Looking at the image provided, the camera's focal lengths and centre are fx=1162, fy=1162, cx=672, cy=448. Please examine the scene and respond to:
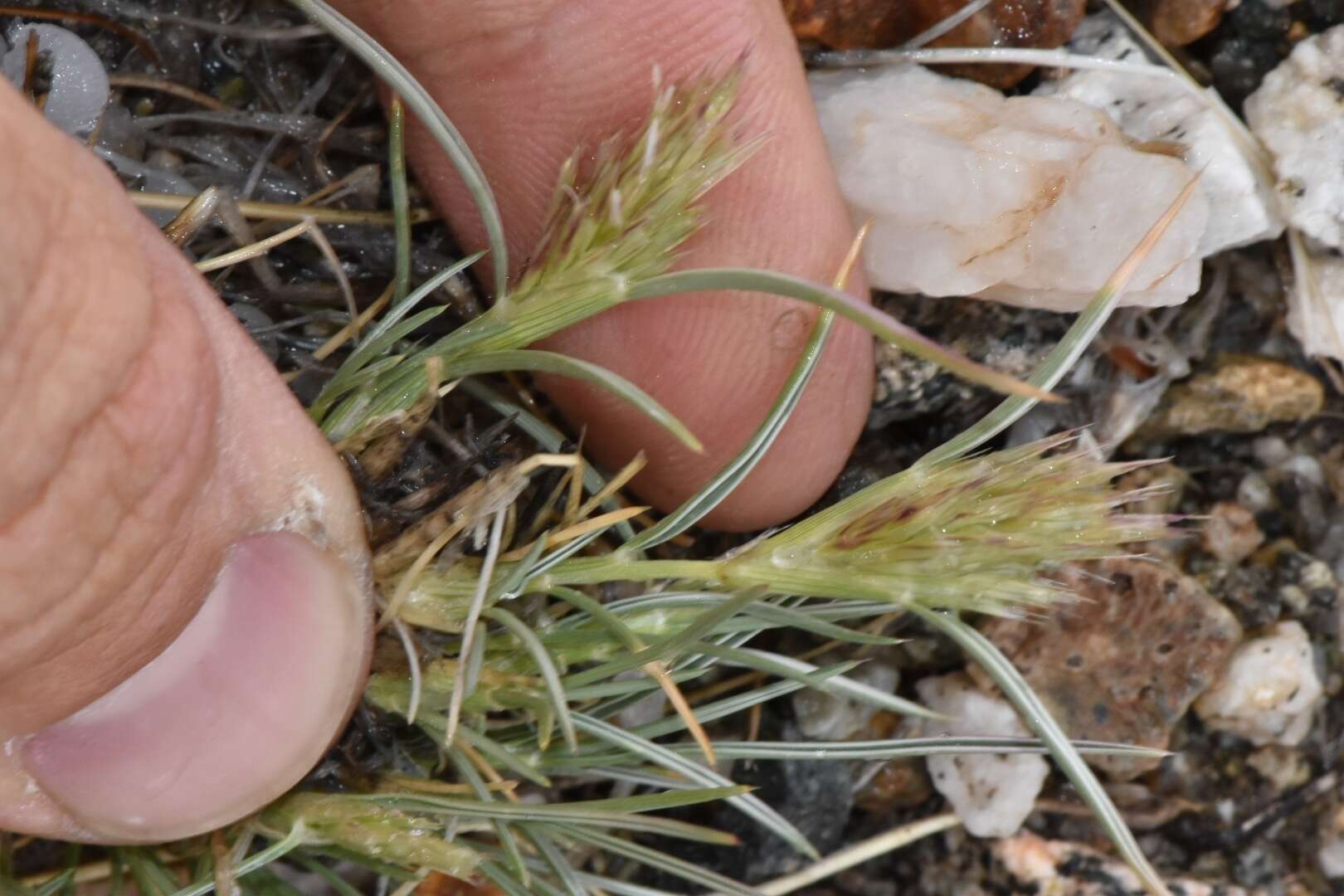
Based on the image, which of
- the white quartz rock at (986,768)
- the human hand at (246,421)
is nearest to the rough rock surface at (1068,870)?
the white quartz rock at (986,768)

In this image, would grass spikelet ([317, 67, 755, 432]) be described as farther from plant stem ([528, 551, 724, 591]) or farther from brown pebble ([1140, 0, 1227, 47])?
brown pebble ([1140, 0, 1227, 47])

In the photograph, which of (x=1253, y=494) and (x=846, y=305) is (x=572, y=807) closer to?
(x=846, y=305)

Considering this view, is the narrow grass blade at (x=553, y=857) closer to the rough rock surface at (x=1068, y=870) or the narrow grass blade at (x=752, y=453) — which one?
the narrow grass blade at (x=752, y=453)

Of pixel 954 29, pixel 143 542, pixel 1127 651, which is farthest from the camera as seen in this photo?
pixel 1127 651

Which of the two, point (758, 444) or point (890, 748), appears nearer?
point (758, 444)

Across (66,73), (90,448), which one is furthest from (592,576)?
(66,73)

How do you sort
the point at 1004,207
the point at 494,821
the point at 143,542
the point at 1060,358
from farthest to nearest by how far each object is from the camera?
the point at 1004,207 → the point at 494,821 → the point at 1060,358 → the point at 143,542

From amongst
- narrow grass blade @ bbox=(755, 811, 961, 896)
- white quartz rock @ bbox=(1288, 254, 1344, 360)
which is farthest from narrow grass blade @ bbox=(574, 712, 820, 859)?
white quartz rock @ bbox=(1288, 254, 1344, 360)

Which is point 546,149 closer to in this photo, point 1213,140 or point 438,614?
point 438,614

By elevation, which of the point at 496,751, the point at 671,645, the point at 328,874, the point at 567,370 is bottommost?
the point at 328,874
